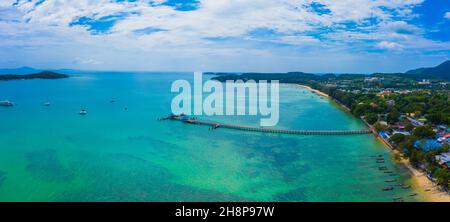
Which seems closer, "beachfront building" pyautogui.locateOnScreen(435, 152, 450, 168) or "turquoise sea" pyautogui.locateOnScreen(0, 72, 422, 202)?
"turquoise sea" pyautogui.locateOnScreen(0, 72, 422, 202)

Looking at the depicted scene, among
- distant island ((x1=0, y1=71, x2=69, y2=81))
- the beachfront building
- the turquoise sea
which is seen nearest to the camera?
the turquoise sea

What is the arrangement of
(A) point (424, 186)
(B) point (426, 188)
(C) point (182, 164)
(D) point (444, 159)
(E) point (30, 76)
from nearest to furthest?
(B) point (426, 188) → (A) point (424, 186) → (D) point (444, 159) → (C) point (182, 164) → (E) point (30, 76)

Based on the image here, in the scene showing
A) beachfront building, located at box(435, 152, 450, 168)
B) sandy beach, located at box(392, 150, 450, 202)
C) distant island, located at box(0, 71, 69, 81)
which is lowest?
sandy beach, located at box(392, 150, 450, 202)

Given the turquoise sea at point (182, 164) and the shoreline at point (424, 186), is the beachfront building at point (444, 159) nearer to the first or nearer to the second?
the shoreline at point (424, 186)

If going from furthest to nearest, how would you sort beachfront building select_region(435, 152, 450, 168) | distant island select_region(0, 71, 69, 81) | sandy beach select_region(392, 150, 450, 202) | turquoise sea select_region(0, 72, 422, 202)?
distant island select_region(0, 71, 69, 81), beachfront building select_region(435, 152, 450, 168), turquoise sea select_region(0, 72, 422, 202), sandy beach select_region(392, 150, 450, 202)

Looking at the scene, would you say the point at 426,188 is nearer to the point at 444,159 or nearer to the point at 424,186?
the point at 424,186

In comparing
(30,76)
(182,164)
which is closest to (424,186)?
(182,164)

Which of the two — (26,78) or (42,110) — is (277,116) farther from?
(26,78)

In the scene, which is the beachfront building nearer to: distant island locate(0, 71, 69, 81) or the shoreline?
the shoreline

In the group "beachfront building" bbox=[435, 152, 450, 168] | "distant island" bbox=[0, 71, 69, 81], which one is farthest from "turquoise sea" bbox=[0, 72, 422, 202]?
"distant island" bbox=[0, 71, 69, 81]
